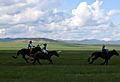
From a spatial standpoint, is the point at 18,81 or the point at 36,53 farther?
the point at 36,53

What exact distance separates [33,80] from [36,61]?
69.1 feet

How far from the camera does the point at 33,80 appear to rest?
22.4 meters

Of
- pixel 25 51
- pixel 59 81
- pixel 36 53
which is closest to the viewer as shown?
pixel 59 81

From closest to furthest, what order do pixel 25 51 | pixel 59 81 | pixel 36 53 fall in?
pixel 59 81 < pixel 36 53 < pixel 25 51

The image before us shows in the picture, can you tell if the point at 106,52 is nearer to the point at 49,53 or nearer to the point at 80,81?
the point at 49,53

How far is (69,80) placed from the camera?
22.2 meters

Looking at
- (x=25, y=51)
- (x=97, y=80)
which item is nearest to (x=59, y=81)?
(x=97, y=80)

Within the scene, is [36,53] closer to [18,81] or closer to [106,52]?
[106,52]

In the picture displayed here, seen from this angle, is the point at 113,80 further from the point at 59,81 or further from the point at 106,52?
the point at 106,52

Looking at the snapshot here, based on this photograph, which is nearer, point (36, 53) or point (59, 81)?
point (59, 81)

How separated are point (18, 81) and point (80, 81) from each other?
3614 millimetres

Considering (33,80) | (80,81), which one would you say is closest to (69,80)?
(80,81)

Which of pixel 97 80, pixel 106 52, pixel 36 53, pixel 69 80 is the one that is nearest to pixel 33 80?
pixel 69 80

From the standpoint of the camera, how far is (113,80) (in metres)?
22.3
